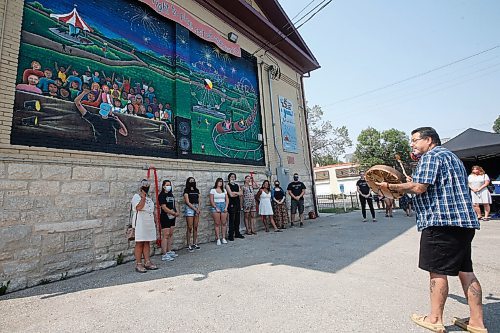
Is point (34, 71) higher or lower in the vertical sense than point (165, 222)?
higher

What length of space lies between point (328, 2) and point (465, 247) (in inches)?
290

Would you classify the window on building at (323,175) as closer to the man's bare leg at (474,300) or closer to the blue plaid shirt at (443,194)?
the blue plaid shirt at (443,194)

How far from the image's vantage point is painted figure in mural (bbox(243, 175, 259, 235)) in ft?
25.8

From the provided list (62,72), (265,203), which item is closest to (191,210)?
(265,203)

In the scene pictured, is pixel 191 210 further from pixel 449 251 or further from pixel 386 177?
pixel 449 251

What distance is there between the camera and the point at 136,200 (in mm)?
4656

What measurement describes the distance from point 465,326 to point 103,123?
20.8 ft

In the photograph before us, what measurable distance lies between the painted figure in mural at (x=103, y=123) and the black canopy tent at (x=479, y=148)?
1163 centimetres

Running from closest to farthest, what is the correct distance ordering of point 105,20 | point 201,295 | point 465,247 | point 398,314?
point 465,247
point 398,314
point 201,295
point 105,20

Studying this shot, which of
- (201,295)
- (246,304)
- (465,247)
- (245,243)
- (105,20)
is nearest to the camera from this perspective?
(465,247)

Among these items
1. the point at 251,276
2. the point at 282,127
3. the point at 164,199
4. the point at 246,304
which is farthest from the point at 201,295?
the point at 282,127

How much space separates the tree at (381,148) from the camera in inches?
1240

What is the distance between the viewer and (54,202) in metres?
4.52

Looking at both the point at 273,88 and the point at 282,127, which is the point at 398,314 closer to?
the point at 282,127
